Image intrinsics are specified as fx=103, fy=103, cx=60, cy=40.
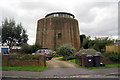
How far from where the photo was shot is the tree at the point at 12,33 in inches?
887

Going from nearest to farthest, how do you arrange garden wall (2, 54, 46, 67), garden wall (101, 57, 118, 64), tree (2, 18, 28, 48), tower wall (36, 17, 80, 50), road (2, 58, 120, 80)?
road (2, 58, 120, 80) → garden wall (2, 54, 46, 67) → garden wall (101, 57, 118, 64) → tree (2, 18, 28, 48) → tower wall (36, 17, 80, 50)

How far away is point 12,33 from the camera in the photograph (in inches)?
906

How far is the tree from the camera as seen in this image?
22.5m

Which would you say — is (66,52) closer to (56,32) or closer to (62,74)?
(62,74)

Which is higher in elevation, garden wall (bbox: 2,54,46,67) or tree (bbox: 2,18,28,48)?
tree (bbox: 2,18,28,48)

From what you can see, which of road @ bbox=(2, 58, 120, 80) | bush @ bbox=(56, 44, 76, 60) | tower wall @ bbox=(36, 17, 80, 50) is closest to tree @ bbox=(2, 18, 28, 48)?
tower wall @ bbox=(36, 17, 80, 50)

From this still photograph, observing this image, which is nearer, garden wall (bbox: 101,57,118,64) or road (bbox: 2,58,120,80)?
road (bbox: 2,58,120,80)

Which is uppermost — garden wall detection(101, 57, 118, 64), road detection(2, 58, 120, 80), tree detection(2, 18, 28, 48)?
tree detection(2, 18, 28, 48)

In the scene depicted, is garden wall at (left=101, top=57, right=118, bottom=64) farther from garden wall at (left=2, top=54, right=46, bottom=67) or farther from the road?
garden wall at (left=2, top=54, right=46, bottom=67)

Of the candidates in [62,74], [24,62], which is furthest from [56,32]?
[62,74]

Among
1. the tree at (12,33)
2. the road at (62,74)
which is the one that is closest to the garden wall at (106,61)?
the road at (62,74)

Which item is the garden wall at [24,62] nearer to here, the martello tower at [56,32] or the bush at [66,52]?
the bush at [66,52]

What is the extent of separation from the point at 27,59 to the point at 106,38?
66.4 ft

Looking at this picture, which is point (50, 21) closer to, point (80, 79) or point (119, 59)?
point (119, 59)
